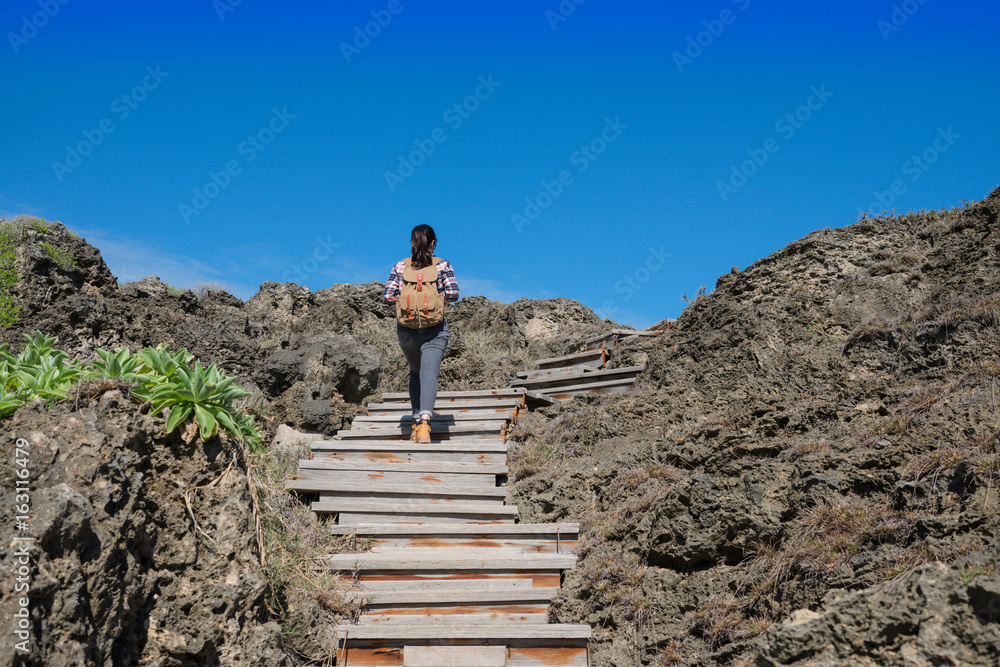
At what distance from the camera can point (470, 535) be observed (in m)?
5.45

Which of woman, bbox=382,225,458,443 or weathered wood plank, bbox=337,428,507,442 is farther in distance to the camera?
weathered wood plank, bbox=337,428,507,442

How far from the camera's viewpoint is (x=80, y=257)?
752 cm

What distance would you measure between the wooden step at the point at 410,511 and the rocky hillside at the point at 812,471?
1.22ft

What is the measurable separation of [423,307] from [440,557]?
260cm

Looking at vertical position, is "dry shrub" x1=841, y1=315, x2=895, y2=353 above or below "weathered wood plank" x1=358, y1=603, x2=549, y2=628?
above

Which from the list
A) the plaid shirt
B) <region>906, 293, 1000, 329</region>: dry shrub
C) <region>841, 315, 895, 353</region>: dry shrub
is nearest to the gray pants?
the plaid shirt

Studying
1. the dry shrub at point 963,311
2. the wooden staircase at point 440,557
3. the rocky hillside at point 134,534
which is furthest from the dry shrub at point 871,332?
the rocky hillside at point 134,534

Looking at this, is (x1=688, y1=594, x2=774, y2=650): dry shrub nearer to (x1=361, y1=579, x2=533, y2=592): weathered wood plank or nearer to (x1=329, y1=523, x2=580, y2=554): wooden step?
(x1=361, y1=579, x2=533, y2=592): weathered wood plank

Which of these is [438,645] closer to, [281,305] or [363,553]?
[363,553]

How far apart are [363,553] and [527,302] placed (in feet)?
29.3

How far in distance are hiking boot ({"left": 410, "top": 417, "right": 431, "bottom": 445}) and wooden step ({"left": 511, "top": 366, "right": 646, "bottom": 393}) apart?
2584 mm

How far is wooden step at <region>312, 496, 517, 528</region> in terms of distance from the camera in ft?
18.8

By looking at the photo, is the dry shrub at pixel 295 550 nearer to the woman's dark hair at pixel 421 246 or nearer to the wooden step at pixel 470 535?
the wooden step at pixel 470 535

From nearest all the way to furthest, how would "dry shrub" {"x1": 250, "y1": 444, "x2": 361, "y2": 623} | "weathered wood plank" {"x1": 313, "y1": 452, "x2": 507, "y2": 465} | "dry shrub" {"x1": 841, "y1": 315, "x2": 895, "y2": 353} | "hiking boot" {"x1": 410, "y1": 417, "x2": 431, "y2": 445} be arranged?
"dry shrub" {"x1": 250, "y1": 444, "x2": 361, "y2": 623} < "dry shrub" {"x1": 841, "y1": 315, "x2": 895, "y2": 353} < "weathered wood plank" {"x1": 313, "y1": 452, "x2": 507, "y2": 465} < "hiking boot" {"x1": 410, "y1": 417, "x2": 431, "y2": 445}
